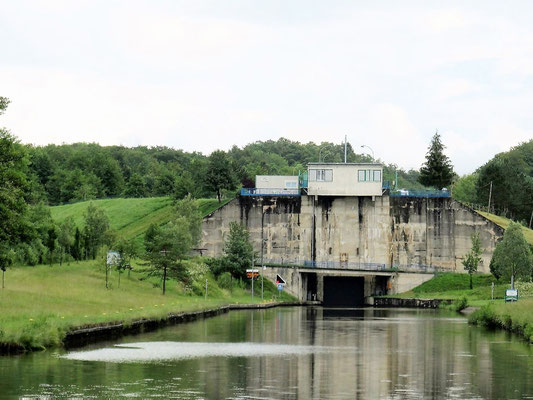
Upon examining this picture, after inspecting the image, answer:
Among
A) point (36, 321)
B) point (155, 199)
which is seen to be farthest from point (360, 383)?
point (155, 199)

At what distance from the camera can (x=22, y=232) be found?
69.7 metres

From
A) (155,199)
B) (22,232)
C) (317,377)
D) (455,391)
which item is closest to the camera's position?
(455,391)

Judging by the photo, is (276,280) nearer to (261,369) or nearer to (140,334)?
(140,334)

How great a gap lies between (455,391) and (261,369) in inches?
398

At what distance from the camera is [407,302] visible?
378 ft

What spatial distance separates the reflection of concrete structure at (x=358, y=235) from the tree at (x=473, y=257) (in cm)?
226

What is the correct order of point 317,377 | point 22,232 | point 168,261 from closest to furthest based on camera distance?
point 317,377 < point 22,232 < point 168,261

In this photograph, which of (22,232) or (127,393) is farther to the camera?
(22,232)

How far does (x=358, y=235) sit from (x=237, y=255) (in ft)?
63.7

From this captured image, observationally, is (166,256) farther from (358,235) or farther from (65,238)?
(358,235)

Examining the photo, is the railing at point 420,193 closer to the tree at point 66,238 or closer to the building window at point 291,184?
the building window at point 291,184

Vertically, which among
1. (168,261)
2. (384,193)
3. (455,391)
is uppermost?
(384,193)

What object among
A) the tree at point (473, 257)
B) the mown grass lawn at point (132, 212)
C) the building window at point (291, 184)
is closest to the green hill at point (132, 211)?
the mown grass lawn at point (132, 212)

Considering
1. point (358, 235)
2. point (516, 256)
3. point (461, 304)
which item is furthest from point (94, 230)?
point (516, 256)
